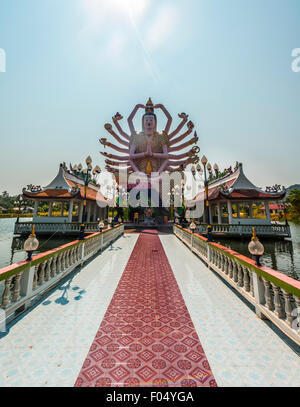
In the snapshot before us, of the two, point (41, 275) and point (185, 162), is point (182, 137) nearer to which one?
point (185, 162)

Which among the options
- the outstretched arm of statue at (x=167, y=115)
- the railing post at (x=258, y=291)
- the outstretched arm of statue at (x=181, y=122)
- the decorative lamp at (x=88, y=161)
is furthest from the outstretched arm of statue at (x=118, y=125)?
the railing post at (x=258, y=291)

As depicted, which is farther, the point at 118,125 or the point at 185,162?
the point at 185,162

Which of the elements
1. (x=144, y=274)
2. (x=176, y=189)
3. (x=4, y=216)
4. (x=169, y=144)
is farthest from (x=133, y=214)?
(x=4, y=216)

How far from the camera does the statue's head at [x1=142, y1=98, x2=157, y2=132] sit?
30062mm

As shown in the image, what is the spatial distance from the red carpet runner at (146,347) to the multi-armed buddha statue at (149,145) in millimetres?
28953

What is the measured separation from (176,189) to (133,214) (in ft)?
35.7

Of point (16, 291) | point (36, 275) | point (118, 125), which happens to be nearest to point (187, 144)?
point (118, 125)

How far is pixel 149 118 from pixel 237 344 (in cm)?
3270

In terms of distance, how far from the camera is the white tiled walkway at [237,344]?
214cm

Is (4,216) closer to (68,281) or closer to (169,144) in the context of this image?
(169,144)

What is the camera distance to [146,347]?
8.62ft

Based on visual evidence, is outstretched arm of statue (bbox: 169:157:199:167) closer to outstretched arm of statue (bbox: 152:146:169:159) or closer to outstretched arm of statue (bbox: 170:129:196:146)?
outstretched arm of statue (bbox: 152:146:169:159)

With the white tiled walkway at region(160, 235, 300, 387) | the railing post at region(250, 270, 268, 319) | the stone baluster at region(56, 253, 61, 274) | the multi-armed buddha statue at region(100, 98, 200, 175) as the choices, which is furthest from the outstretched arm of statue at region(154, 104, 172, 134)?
the railing post at region(250, 270, 268, 319)
